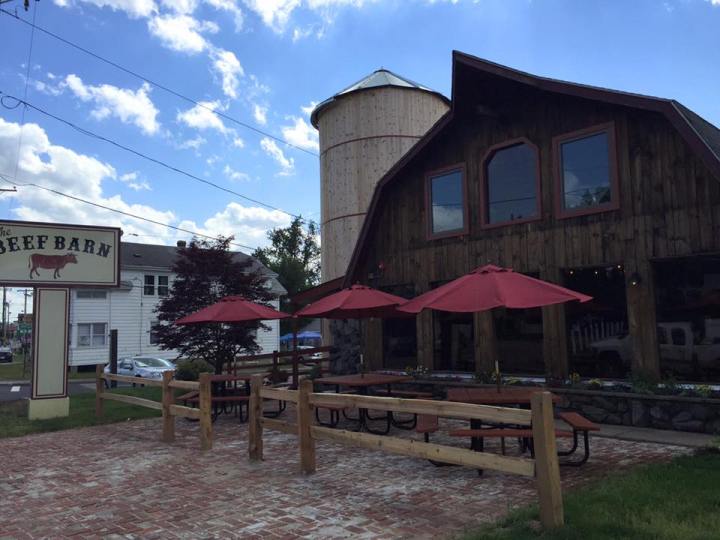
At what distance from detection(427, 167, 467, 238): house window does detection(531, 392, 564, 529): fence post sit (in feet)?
23.1

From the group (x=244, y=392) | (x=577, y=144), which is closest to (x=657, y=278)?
(x=577, y=144)

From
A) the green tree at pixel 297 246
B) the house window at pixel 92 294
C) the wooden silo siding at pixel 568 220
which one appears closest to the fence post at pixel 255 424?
the wooden silo siding at pixel 568 220

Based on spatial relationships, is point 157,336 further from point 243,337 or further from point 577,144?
point 577,144

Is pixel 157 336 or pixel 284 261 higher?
pixel 284 261

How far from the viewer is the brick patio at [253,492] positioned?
478 centimetres

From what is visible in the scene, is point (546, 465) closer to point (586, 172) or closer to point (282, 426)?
point (282, 426)

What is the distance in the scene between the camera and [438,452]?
5.00 m

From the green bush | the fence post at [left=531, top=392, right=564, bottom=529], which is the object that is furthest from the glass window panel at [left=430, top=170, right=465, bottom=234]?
the green bush

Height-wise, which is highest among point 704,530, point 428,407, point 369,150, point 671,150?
point 369,150

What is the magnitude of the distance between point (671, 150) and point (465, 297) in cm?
415

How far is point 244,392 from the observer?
11.7 m

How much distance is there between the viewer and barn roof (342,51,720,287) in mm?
7703

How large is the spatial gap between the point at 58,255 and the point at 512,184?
9186 millimetres

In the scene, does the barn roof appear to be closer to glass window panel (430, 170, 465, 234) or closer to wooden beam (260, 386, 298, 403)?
glass window panel (430, 170, 465, 234)
